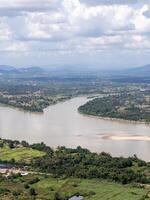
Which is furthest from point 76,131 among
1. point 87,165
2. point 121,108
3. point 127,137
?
point 121,108

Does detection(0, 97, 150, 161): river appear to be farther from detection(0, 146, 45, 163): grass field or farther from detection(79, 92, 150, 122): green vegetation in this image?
detection(0, 146, 45, 163): grass field

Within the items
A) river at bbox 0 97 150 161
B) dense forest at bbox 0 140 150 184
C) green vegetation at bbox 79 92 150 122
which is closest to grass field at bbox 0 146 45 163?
dense forest at bbox 0 140 150 184

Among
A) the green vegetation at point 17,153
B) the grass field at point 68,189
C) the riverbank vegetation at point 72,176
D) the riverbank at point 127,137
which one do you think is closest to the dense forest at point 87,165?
the riverbank vegetation at point 72,176

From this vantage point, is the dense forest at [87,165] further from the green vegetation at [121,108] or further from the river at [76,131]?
the green vegetation at [121,108]

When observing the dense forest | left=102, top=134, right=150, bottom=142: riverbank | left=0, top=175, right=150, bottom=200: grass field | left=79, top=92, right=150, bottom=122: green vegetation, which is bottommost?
left=0, top=175, right=150, bottom=200: grass field

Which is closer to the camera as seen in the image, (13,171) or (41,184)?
(41,184)

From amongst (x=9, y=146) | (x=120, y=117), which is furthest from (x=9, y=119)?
(x=9, y=146)

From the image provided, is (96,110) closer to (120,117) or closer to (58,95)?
(120,117)
